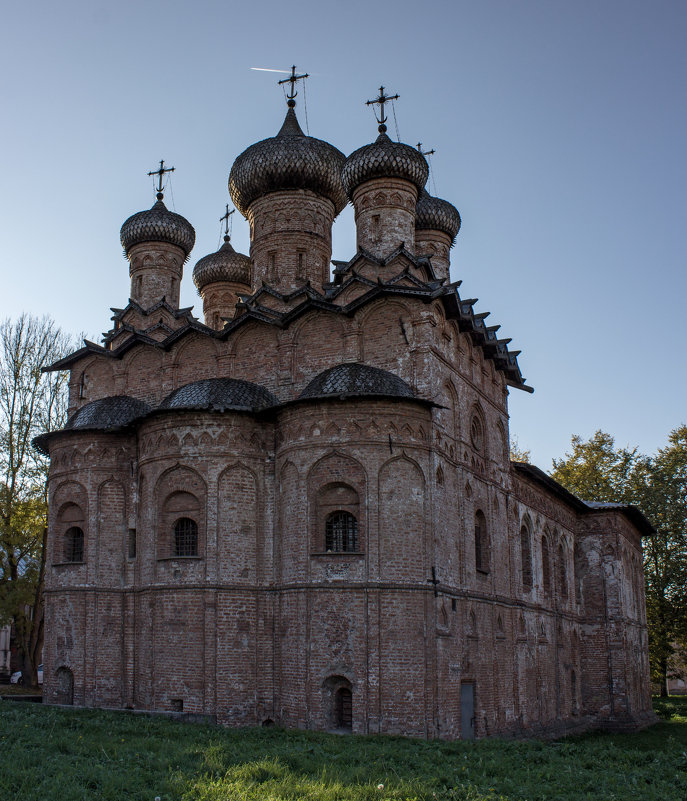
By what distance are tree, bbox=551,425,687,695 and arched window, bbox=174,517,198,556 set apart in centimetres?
1929

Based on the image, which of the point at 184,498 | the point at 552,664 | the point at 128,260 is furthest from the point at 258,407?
the point at 552,664

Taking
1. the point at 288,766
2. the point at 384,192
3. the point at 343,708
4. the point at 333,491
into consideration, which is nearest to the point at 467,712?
the point at 343,708

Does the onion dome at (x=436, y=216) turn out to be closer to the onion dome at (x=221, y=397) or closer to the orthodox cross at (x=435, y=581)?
the onion dome at (x=221, y=397)

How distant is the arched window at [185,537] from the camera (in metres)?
14.3

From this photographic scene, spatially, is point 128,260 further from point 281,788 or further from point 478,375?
point 281,788

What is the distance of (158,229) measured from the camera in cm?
1958

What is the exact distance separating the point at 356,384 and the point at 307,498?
1.97 m

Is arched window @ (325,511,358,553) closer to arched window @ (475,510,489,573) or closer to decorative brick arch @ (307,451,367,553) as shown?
decorative brick arch @ (307,451,367,553)

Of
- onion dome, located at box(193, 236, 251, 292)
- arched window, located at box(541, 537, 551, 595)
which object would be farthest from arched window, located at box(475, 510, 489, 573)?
onion dome, located at box(193, 236, 251, 292)

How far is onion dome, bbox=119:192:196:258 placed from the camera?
64.3 ft

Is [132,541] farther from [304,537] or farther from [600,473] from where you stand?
[600,473]

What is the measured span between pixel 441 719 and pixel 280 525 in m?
3.90

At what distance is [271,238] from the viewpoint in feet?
59.7

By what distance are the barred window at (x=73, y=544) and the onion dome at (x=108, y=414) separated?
1.90m
